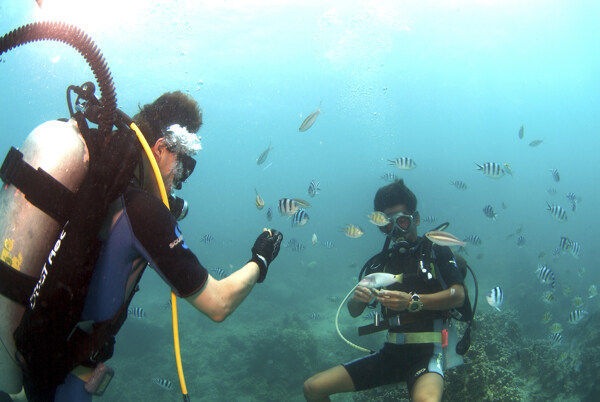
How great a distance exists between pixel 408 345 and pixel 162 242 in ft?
10.0

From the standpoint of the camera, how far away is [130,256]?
6.17 ft

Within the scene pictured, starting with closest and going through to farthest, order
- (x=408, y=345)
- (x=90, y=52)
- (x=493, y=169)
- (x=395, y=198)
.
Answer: (x=90, y=52), (x=408, y=345), (x=395, y=198), (x=493, y=169)

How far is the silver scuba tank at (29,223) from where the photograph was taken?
161 cm

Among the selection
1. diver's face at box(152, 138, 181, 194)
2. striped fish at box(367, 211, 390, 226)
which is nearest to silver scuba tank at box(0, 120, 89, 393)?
diver's face at box(152, 138, 181, 194)

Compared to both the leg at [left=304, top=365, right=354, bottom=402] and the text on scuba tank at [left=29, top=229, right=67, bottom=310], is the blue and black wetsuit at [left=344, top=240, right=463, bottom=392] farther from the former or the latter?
the text on scuba tank at [left=29, top=229, right=67, bottom=310]

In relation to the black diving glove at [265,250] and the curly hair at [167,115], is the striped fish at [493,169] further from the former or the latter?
the curly hair at [167,115]

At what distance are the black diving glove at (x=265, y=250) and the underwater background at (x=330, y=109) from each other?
15.8 ft

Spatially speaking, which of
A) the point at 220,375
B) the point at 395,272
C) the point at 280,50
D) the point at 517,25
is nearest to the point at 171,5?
the point at 280,50

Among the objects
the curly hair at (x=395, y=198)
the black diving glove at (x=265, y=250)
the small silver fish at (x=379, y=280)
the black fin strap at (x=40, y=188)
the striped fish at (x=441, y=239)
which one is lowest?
the small silver fish at (x=379, y=280)

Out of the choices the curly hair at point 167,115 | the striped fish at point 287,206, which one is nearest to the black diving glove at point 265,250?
the curly hair at point 167,115

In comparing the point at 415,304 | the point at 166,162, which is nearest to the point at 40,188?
the point at 166,162

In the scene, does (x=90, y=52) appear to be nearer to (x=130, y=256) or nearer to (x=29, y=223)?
(x=29, y=223)

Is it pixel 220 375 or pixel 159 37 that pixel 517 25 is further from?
pixel 220 375

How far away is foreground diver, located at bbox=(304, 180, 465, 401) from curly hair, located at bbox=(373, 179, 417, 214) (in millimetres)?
275
